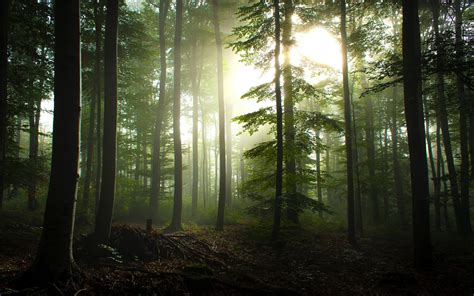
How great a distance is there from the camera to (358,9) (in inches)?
539

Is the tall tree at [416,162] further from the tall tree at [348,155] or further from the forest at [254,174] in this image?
the tall tree at [348,155]

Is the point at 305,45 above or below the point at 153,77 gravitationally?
below

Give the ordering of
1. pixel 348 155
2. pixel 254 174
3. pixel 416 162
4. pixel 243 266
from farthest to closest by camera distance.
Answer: pixel 254 174 → pixel 348 155 → pixel 416 162 → pixel 243 266

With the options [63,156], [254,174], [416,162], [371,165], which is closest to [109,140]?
[63,156]

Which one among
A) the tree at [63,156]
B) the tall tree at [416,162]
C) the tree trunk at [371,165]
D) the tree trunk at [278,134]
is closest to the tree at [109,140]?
the tree at [63,156]

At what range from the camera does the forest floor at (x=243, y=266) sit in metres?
6.66

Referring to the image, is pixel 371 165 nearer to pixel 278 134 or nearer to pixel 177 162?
pixel 278 134

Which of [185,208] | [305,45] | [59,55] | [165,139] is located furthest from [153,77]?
[59,55]

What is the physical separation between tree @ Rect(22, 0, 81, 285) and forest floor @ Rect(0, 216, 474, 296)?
1.79ft

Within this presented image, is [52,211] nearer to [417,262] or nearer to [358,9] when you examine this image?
[417,262]

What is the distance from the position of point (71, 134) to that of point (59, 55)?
1.72 meters

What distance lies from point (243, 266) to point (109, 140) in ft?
19.9

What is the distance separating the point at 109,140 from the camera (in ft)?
31.5

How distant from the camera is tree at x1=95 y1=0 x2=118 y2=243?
9.31m
